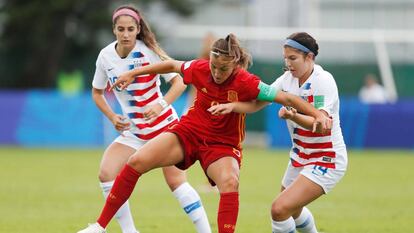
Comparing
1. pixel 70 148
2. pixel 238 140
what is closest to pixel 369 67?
pixel 70 148

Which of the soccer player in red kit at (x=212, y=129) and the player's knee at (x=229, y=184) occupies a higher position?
the soccer player in red kit at (x=212, y=129)

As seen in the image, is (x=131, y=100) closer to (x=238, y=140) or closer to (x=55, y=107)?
(x=238, y=140)

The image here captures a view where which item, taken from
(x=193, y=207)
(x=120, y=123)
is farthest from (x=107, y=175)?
(x=193, y=207)

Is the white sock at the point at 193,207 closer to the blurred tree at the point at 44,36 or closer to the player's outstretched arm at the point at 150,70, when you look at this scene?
the player's outstretched arm at the point at 150,70

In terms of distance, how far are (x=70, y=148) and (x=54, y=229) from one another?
14317 mm

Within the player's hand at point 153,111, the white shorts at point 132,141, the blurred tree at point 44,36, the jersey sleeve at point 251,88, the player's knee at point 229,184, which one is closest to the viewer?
the player's knee at point 229,184

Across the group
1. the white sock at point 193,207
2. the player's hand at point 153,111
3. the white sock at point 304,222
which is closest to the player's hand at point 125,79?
the player's hand at point 153,111

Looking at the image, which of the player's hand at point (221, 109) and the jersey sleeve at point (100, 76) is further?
the jersey sleeve at point (100, 76)

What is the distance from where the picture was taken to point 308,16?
116 feet

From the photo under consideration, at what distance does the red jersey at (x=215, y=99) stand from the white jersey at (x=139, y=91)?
863 millimetres

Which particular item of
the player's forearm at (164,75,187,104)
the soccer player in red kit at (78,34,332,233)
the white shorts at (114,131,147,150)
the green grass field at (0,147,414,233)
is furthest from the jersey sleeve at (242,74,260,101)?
the green grass field at (0,147,414,233)

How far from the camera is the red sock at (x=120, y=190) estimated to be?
872cm

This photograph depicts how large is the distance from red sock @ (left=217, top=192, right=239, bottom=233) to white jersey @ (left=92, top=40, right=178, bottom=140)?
63.1 inches

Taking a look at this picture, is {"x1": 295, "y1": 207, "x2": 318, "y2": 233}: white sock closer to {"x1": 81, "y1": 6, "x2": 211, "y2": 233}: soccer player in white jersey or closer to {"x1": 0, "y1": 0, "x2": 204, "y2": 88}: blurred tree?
{"x1": 81, "y1": 6, "x2": 211, "y2": 233}: soccer player in white jersey
